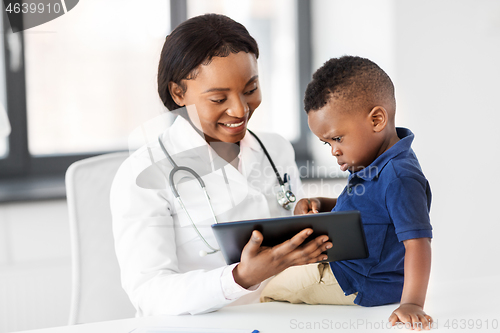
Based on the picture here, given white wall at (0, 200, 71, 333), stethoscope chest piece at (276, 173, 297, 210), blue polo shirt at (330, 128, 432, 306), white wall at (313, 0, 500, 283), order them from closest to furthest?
1. blue polo shirt at (330, 128, 432, 306)
2. stethoscope chest piece at (276, 173, 297, 210)
3. white wall at (0, 200, 71, 333)
4. white wall at (313, 0, 500, 283)

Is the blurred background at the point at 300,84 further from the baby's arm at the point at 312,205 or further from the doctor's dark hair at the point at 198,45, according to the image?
the baby's arm at the point at 312,205

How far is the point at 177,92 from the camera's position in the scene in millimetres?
1192

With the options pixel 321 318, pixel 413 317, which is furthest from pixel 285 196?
pixel 413 317

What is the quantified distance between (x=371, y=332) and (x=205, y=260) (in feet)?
1.71

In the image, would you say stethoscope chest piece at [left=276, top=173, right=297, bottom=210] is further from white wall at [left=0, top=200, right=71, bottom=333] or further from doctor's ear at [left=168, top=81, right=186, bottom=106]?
white wall at [left=0, top=200, right=71, bottom=333]

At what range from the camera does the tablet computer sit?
77 centimetres

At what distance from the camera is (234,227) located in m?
0.81

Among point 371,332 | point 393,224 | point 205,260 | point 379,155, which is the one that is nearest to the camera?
point 371,332

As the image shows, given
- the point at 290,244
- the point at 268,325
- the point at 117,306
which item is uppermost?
the point at 290,244

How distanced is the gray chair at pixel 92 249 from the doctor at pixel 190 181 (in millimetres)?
214

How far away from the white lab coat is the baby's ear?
40 centimetres

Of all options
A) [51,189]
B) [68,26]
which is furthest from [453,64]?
[51,189]

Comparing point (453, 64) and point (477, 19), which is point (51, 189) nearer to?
point (453, 64)

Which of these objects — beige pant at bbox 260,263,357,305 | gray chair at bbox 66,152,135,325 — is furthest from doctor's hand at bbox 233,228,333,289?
gray chair at bbox 66,152,135,325
